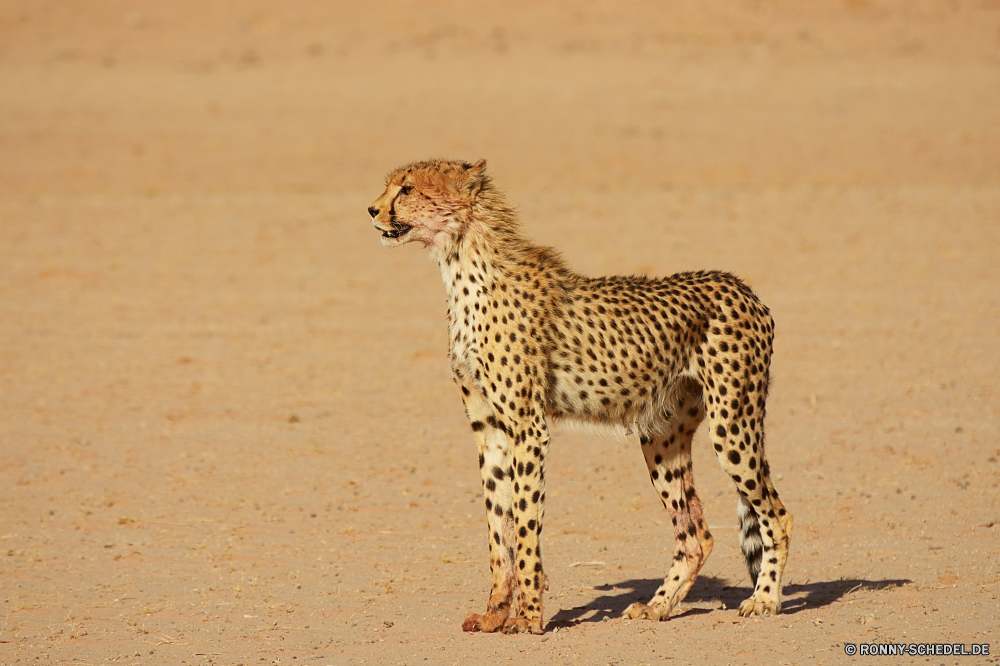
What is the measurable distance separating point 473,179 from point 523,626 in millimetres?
1848

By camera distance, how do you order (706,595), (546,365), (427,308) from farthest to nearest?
(427,308) → (706,595) → (546,365)

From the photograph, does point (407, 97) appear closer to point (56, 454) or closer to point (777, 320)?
point (777, 320)

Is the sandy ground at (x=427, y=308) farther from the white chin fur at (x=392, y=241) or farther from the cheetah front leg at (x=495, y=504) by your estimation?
the white chin fur at (x=392, y=241)

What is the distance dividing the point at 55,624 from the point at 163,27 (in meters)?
23.3

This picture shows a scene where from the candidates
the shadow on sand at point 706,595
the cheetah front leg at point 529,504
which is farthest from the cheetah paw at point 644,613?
the cheetah front leg at point 529,504

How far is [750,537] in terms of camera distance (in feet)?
20.0

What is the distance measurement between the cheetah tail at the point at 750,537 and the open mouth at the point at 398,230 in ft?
5.87

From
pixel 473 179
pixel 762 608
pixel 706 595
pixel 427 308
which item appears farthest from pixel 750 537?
pixel 427 308

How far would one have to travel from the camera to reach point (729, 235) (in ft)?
52.1

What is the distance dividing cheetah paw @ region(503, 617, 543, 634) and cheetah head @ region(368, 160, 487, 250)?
1.56 m

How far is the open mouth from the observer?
5.92 m

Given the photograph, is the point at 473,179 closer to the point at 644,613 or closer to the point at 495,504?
the point at 495,504

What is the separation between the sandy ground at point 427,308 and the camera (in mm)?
6383

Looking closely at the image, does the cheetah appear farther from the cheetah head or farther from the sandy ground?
the sandy ground
